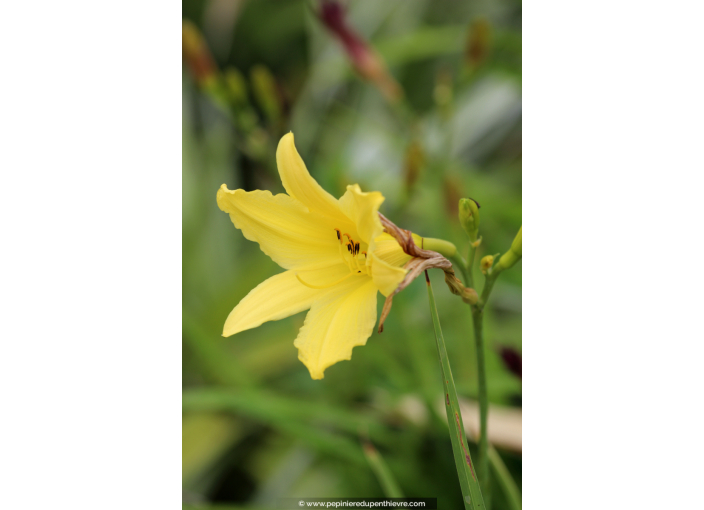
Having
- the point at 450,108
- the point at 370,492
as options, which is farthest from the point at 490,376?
the point at 450,108

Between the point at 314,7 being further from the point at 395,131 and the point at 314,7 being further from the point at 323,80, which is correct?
the point at 395,131

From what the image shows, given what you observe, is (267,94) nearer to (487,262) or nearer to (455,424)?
(487,262)

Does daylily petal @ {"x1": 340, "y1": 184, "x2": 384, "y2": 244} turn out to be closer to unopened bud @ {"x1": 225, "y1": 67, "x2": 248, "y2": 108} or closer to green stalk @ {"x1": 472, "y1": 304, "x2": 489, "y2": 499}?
green stalk @ {"x1": 472, "y1": 304, "x2": 489, "y2": 499}

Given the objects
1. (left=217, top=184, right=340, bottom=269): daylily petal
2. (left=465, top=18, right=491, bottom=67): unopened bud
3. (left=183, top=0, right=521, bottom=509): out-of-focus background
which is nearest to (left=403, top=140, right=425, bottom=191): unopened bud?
(left=183, top=0, right=521, bottom=509): out-of-focus background

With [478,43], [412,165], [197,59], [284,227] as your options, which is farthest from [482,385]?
[197,59]

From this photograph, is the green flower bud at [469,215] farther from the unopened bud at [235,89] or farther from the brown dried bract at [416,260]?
the unopened bud at [235,89]

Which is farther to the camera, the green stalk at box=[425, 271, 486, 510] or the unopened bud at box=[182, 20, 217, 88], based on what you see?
the unopened bud at box=[182, 20, 217, 88]
